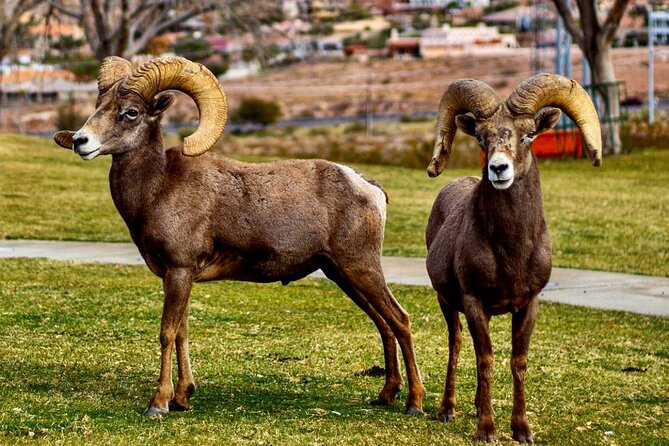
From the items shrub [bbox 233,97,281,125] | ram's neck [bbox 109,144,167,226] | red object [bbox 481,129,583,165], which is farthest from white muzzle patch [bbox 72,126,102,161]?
shrub [bbox 233,97,281,125]

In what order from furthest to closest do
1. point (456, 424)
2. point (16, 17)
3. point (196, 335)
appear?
point (16, 17) → point (196, 335) → point (456, 424)

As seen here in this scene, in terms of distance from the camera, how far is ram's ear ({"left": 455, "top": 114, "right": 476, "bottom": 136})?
1017cm

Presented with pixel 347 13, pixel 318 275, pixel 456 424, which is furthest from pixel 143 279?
pixel 347 13

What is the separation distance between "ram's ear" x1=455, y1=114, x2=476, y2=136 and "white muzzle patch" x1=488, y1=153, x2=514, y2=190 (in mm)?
602

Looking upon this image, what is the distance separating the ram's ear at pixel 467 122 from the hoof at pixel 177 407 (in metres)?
2.78

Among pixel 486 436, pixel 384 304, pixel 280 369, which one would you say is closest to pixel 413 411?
pixel 384 304

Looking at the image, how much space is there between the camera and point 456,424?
1041 cm

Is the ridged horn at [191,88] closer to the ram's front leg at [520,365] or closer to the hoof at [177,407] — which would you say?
the hoof at [177,407]

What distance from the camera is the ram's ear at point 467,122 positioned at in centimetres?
1017

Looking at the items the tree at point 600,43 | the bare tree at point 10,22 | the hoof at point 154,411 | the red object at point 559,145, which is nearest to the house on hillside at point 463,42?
the bare tree at point 10,22

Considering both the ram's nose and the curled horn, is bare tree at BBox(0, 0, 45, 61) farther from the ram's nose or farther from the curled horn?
the curled horn

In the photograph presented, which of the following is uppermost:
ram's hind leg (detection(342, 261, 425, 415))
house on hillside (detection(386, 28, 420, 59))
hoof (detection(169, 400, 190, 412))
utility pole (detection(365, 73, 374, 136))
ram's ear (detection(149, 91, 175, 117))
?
ram's ear (detection(149, 91, 175, 117))

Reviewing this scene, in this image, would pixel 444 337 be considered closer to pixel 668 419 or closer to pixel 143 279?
pixel 668 419

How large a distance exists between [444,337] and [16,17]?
3116 centimetres
